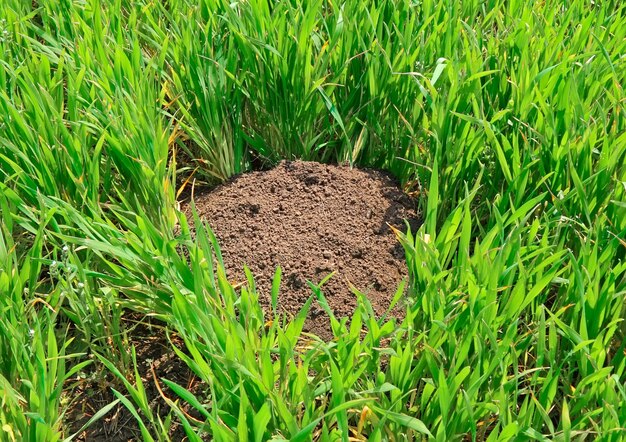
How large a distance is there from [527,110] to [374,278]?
0.53 meters

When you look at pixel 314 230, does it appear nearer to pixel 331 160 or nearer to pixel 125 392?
pixel 331 160

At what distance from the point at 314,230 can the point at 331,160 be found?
1.15 ft

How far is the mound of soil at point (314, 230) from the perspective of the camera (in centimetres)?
166

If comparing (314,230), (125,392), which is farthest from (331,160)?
(125,392)

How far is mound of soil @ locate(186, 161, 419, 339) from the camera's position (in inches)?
65.4

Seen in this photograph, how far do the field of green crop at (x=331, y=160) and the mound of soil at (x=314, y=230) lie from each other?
0.21ft

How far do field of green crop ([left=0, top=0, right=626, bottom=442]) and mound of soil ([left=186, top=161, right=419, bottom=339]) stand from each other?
64 mm

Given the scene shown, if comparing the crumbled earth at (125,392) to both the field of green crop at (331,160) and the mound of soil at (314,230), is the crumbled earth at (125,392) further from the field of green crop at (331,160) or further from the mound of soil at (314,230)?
the mound of soil at (314,230)

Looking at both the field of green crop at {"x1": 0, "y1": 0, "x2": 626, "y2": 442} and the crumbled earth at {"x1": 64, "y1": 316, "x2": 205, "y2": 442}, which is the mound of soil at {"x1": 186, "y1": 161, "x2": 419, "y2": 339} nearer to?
the field of green crop at {"x1": 0, "y1": 0, "x2": 626, "y2": 442}

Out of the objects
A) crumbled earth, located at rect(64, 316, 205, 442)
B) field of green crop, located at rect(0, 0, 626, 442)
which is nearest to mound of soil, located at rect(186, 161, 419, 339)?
field of green crop, located at rect(0, 0, 626, 442)

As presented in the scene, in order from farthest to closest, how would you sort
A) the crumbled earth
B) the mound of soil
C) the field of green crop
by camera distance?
the mound of soil, the crumbled earth, the field of green crop

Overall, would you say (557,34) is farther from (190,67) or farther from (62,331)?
(62,331)

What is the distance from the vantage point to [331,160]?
2051mm

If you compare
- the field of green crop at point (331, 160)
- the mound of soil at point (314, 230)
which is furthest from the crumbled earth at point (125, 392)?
the mound of soil at point (314, 230)
